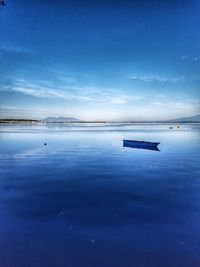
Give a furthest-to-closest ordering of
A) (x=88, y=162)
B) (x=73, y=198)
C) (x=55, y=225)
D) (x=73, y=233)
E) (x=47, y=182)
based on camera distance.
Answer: (x=88, y=162), (x=47, y=182), (x=73, y=198), (x=55, y=225), (x=73, y=233)

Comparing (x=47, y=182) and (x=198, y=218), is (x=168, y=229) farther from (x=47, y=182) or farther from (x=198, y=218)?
(x=47, y=182)

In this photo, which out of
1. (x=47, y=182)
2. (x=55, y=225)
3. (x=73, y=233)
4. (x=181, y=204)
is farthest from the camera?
(x=47, y=182)

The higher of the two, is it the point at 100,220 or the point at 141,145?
the point at 141,145

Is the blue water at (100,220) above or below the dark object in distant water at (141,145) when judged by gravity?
below

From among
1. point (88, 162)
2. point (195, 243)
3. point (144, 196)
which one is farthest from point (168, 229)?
point (88, 162)

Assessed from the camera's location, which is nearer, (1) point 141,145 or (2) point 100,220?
(2) point 100,220

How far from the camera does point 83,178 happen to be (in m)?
28.6

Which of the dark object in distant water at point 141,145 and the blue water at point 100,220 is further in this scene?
the dark object in distant water at point 141,145

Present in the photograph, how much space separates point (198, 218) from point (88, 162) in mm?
23662

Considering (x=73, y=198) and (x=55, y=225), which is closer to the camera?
(x=55, y=225)

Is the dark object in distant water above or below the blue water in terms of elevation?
above

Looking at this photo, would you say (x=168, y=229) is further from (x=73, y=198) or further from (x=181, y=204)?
(x=73, y=198)

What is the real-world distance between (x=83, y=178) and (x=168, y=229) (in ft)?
48.1

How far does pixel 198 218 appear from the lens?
16406 mm
